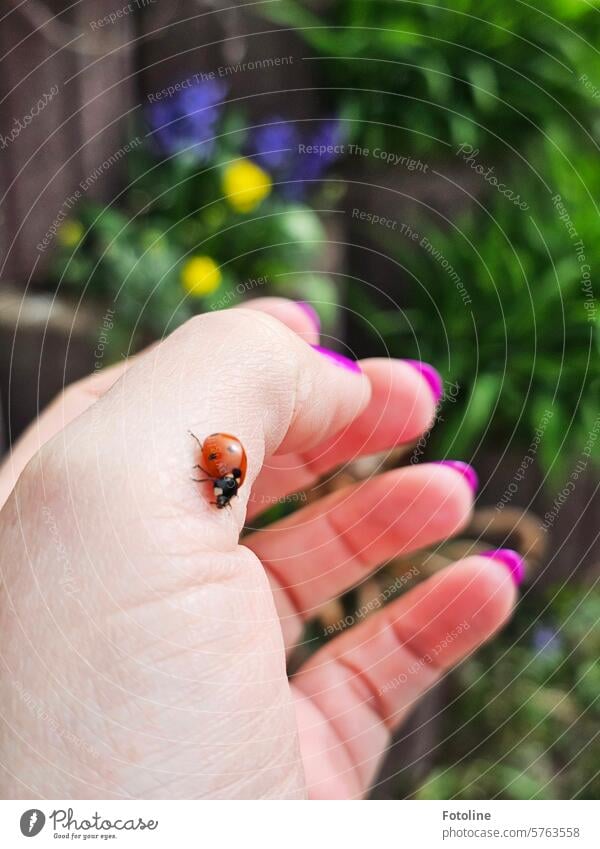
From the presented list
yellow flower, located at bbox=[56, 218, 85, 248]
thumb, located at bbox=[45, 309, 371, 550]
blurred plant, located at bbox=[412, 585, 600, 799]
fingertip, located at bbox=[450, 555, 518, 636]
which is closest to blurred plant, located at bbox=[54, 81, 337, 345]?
yellow flower, located at bbox=[56, 218, 85, 248]

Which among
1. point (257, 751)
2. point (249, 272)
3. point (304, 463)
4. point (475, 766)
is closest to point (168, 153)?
point (249, 272)

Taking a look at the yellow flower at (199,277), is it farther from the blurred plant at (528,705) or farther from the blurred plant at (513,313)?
the blurred plant at (528,705)

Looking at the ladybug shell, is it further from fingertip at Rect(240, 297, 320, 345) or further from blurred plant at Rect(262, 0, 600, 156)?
blurred plant at Rect(262, 0, 600, 156)

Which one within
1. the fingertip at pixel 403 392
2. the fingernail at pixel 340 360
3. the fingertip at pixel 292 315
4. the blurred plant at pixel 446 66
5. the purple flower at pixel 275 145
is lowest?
the fingertip at pixel 403 392

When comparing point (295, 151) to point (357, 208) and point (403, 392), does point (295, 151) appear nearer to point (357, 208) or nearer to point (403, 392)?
point (357, 208)

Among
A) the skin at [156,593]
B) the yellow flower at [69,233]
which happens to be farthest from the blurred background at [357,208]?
the skin at [156,593]
